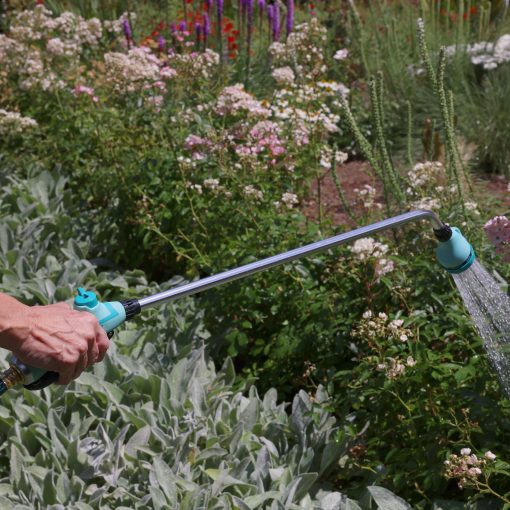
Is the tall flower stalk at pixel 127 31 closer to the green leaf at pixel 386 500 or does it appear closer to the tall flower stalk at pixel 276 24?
the tall flower stalk at pixel 276 24

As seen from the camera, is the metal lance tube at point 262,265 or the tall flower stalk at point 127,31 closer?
the metal lance tube at point 262,265

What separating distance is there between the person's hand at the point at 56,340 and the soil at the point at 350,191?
314cm

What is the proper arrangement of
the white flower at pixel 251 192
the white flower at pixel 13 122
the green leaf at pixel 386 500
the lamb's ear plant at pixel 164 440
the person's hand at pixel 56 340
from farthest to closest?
the white flower at pixel 13 122
the white flower at pixel 251 192
the lamb's ear plant at pixel 164 440
the green leaf at pixel 386 500
the person's hand at pixel 56 340

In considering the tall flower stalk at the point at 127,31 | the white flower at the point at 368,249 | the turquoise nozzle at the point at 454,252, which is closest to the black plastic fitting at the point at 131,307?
the turquoise nozzle at the point at 454,252

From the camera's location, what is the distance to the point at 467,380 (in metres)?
3.11

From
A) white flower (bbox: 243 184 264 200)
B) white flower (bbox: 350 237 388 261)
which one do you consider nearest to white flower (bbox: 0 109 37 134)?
white flower (bbox: 243 184 264 200)

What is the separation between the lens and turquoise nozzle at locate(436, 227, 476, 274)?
2.52m

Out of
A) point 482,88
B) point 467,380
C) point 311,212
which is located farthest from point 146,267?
point 482,88

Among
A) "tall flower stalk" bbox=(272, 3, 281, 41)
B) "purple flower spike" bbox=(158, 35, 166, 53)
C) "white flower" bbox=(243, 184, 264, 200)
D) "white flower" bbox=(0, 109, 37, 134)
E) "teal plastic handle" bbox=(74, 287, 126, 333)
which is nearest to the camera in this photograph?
"teal plastic handle" bbox=(74, 287, 126, 333)

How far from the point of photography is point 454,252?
2525 mm

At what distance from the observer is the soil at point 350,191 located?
5480mm

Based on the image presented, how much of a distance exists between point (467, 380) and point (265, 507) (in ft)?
2.57

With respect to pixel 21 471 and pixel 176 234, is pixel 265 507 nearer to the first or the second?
pixel 21 471

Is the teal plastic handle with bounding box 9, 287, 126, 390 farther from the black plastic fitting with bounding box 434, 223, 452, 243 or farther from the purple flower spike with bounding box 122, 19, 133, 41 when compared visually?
the purple flower spike with bounding box 122, 19, 133, 41
